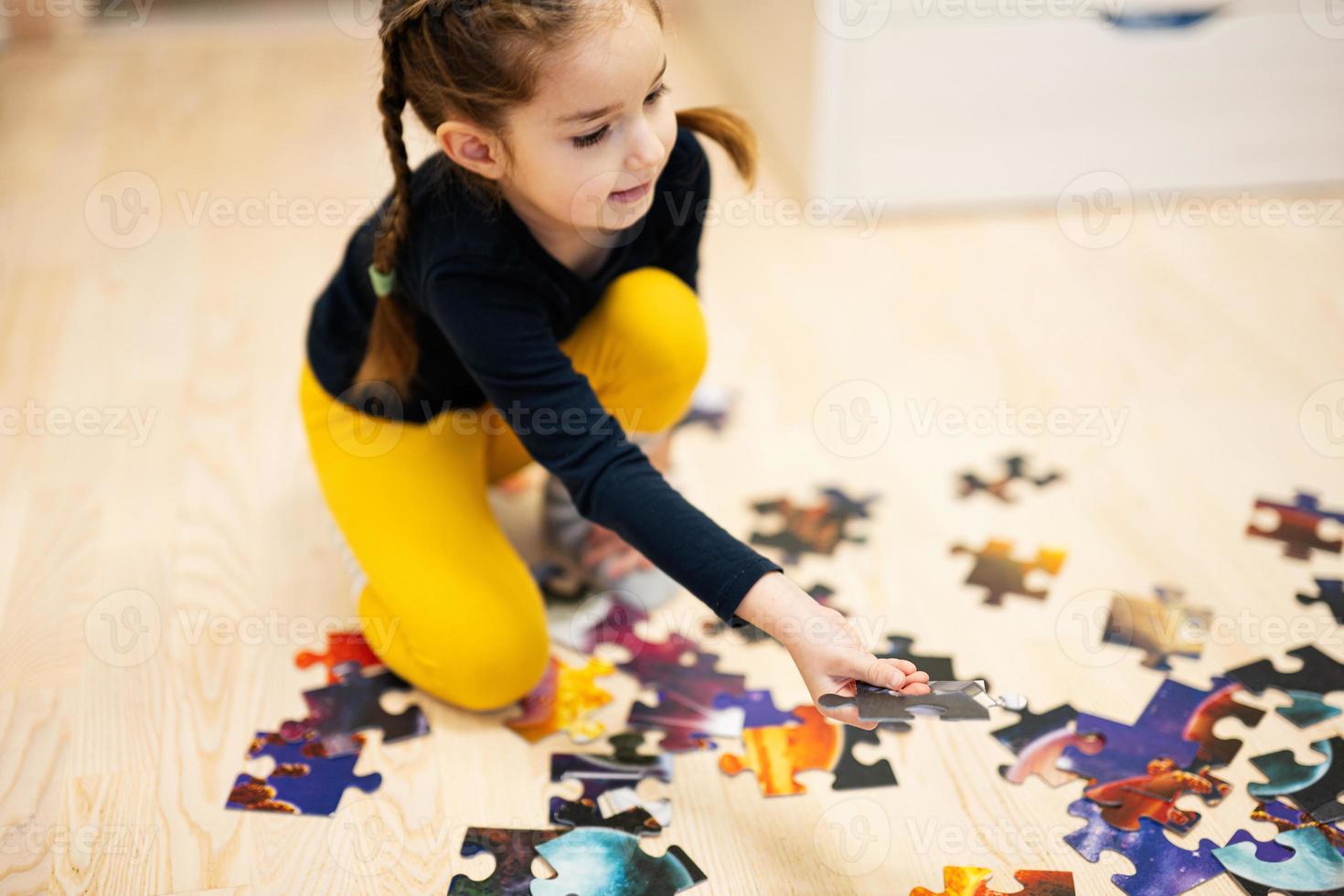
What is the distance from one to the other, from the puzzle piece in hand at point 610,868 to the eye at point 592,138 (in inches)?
23.3

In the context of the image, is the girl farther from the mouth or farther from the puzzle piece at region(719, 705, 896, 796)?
the puzzle piece at region(719, 705, 896, 796)

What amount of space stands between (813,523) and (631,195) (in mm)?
546

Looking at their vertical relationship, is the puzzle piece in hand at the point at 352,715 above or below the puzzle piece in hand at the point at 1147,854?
below

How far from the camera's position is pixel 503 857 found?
3.44 feet

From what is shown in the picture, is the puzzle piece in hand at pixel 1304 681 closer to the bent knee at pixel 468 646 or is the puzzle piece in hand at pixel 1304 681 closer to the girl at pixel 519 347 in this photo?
the girl at pixel 519 347

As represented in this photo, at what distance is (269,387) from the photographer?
1.75 meters

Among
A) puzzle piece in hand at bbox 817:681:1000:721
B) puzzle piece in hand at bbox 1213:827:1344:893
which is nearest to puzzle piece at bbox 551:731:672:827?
puzzle piece in hand at bbox 817:681:1000:721

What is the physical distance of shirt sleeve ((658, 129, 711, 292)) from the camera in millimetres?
1255

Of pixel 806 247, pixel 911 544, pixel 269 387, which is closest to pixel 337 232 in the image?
pixel 269 387
